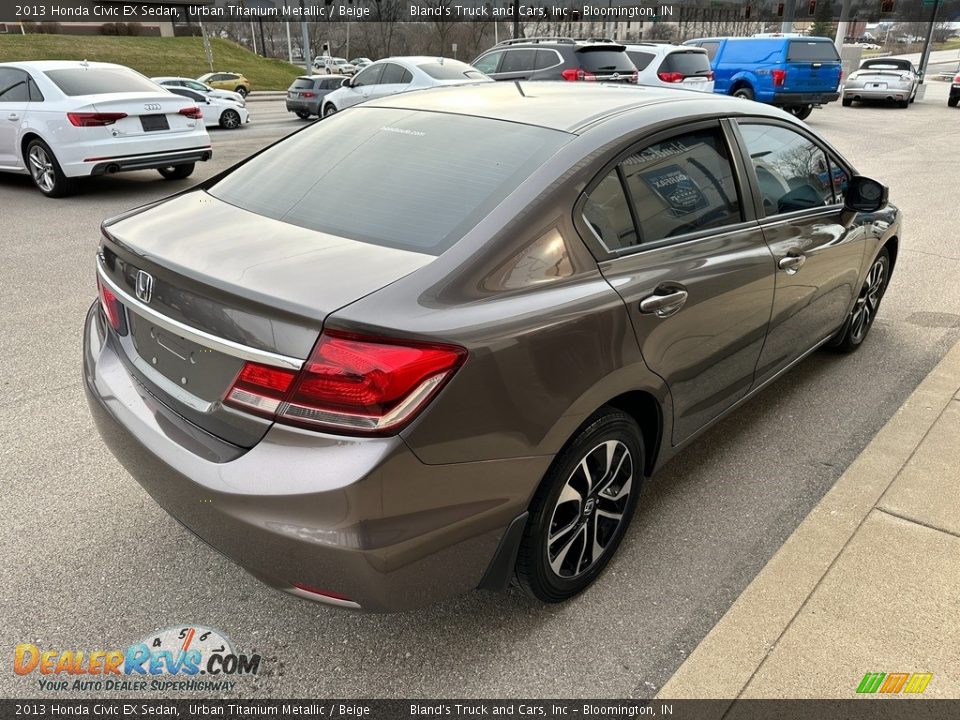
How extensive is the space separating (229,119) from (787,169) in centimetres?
1838

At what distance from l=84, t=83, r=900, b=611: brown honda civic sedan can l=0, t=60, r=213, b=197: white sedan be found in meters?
6.60

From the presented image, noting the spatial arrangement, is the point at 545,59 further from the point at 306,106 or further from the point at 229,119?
the point at 306,106

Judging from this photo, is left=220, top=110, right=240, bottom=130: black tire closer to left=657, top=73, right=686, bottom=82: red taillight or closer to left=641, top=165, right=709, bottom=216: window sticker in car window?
left=657, top=73, right=686, bottom=82: red taillight

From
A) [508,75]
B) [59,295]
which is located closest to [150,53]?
[508,75]

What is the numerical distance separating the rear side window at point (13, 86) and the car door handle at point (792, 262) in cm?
912

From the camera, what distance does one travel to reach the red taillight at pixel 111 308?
2.42 meters

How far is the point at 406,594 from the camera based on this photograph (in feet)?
6.50

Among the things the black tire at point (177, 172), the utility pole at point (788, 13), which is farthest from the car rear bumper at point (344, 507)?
the utility pole at point (788, 13)

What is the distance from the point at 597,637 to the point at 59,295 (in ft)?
16.0

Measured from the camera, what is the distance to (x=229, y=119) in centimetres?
1911

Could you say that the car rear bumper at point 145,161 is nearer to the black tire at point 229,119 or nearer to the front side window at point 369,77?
the front side window at point 369,77

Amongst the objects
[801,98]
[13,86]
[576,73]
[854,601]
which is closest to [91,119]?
[13,86]

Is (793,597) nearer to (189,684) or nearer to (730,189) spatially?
(730,189)

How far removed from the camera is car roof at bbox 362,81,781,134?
2678 millimetres
